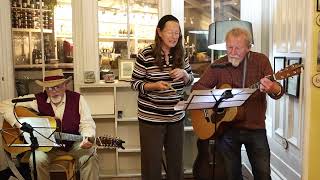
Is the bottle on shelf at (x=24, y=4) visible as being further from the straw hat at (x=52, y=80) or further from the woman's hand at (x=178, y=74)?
the woman's hand at (x=178, y=74)

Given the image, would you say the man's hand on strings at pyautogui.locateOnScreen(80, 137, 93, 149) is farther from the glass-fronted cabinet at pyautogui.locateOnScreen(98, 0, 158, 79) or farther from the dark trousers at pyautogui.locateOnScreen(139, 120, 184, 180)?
the glass-fronted cabinet at pyautogui.locateOnScreen(98, 0, 158, 79)

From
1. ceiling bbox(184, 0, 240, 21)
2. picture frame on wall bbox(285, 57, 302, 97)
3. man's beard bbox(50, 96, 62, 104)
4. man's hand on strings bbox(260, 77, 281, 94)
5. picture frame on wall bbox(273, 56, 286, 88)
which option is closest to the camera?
man's hand on strings bbox(260, 77, 281, 94)

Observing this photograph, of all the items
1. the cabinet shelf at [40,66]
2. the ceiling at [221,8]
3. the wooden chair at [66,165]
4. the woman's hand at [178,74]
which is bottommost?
the wooden chair at [66,165]

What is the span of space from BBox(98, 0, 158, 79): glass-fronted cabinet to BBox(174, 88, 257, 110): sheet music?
145 cm

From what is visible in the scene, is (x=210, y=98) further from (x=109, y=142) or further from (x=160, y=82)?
(x=109, y=142)

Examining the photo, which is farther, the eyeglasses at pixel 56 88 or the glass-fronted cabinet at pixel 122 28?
the glass-fronted cabinet at pixel 122 28

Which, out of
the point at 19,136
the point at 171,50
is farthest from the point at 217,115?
the point at 19,136

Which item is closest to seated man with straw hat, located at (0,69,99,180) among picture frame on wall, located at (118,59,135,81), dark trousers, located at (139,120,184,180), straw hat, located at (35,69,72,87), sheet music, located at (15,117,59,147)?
straw hat, located at (35,69,72,87)

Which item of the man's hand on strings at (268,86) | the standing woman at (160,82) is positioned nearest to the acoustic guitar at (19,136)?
the standing woman at (160,82)

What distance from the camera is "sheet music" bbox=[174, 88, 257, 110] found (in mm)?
2043

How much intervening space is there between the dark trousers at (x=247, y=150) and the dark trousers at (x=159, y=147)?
13.2 inches

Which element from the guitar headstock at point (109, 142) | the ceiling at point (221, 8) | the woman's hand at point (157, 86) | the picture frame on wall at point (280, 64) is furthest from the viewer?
the ceiling at point (221, 8)

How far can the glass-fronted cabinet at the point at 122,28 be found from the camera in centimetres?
337

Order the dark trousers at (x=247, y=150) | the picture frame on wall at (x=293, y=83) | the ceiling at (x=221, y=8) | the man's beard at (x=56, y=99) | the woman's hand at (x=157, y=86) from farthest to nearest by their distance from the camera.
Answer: the ceiling at (x=221, y=8) < the man's beard at (x=56, y=99) < the picture frame on wall at (x=293, y=83) < the woman's hand at (x=157, y=86) < the dark trousers at (x=247, y=150)
